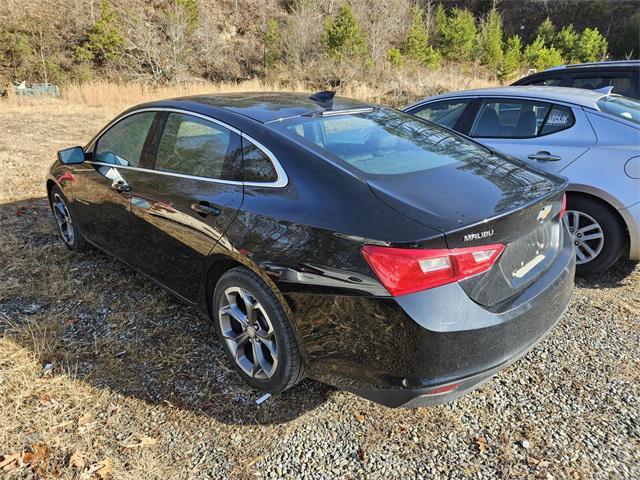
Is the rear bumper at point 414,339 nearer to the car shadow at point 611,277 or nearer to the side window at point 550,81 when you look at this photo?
the car shadow at point 611,277

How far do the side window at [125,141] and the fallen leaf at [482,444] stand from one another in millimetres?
2746

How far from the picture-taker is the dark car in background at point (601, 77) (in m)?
5.80

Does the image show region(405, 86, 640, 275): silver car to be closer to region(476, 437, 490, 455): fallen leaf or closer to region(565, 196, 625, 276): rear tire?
region(565, 196, 625, 276): rear tire

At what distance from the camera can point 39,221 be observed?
518cm

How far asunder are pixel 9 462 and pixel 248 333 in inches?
48.0

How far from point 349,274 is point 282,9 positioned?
43.4m

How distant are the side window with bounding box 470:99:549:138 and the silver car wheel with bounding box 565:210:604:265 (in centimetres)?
85

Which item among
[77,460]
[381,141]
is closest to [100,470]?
[77,460]

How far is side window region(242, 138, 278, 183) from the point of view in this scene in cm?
231

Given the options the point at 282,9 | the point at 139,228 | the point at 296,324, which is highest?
the point at 282,9

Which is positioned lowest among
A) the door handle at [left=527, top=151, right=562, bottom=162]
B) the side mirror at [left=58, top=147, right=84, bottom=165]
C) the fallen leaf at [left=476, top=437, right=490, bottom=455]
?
the fallen leaf at [left=476, top=437, right=490, bottom=455]

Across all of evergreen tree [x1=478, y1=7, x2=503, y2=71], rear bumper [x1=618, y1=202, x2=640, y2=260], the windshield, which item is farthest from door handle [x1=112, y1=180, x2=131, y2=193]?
evergreen tree [x1=478, y1=7, x2=503, y2=71]

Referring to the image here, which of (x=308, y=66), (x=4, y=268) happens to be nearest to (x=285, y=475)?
(x=4, y=268)

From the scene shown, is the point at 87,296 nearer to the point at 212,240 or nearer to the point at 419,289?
the point at 212,240
